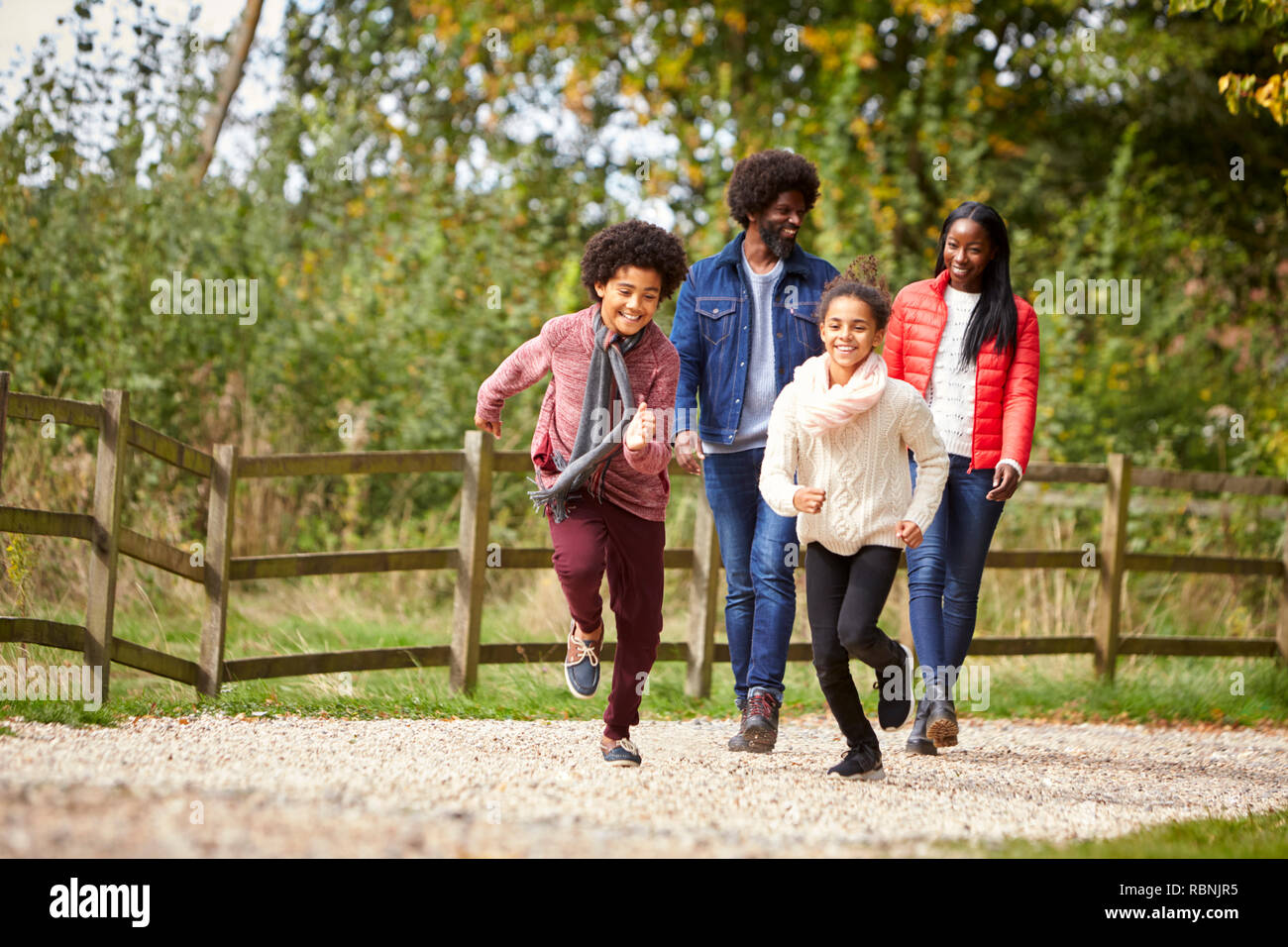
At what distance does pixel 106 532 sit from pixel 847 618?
312cm

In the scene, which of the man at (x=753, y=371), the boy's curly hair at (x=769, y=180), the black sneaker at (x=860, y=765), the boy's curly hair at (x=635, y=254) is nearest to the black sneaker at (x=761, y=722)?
the man at (x=753, y=371)

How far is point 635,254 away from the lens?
461cm

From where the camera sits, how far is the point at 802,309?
5293 mm

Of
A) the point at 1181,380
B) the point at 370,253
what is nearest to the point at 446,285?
the point at 370,253

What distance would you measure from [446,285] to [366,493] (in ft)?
5.75

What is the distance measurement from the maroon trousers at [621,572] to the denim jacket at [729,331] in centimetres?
70

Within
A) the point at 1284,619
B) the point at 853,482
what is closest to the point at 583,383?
the point at 853,482

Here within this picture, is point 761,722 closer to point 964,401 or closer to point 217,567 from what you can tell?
point 964,401

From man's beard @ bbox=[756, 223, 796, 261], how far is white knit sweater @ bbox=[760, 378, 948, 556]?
35.5 inches

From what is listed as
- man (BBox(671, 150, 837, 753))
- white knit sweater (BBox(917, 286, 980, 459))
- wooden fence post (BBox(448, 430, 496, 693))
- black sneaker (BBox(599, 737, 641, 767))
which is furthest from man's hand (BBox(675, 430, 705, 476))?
wooden fence post (BBox(448, 430, 496, 693))

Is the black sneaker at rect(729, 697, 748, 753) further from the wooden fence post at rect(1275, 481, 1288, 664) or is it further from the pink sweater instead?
the wooden fence post at rect(1275, 481, 1288, 664)

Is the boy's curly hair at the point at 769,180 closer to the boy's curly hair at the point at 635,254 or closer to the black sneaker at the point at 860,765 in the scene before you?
the boy's curly hair at the point at 635,254

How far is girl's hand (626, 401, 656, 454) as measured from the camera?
171 inches
